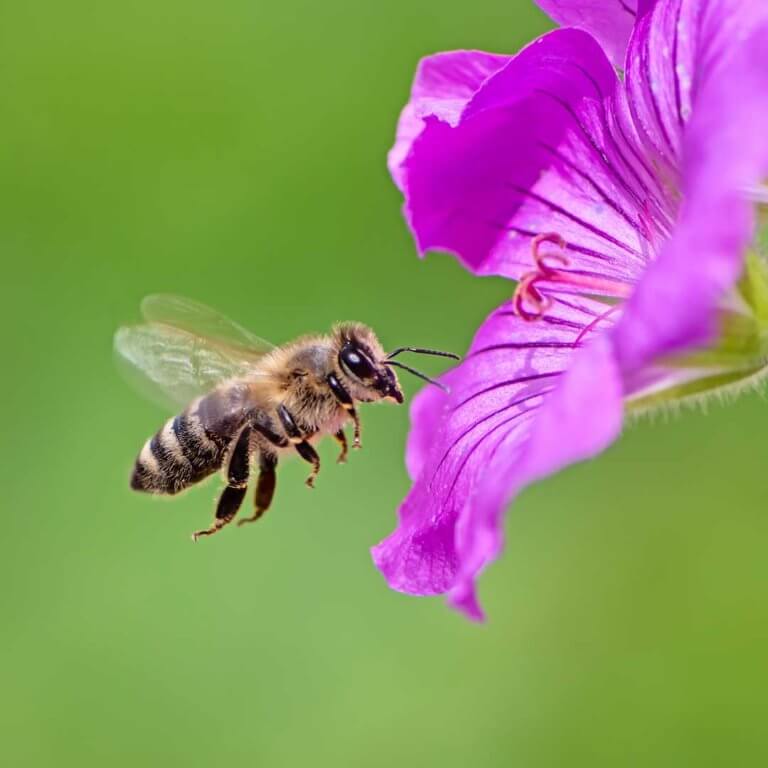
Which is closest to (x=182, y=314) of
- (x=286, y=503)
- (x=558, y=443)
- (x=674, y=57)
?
(x=674, y=57)

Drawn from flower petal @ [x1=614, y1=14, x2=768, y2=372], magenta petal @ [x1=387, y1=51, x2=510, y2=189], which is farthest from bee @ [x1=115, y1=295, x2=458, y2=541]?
flower petal @ [x1=614, y1=14, x2=768, y2=372]

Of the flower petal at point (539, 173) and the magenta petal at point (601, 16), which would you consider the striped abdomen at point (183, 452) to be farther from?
the magenta petal at point (601, 16)

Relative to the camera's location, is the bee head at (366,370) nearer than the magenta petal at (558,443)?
No

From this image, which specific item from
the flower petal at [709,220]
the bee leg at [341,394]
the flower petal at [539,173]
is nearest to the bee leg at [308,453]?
the bee leg at [341,394]

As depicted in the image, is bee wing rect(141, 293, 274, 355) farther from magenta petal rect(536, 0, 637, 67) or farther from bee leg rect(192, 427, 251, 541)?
magenta petal rect(536, 0, 637, 67)

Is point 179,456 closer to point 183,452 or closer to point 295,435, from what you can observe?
point 183,452

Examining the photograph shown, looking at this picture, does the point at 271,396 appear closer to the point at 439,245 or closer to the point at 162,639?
the point at 439,245

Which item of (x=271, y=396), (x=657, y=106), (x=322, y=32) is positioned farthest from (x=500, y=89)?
(x=322, y=32)

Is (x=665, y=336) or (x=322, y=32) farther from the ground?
(x=322, y=32)
